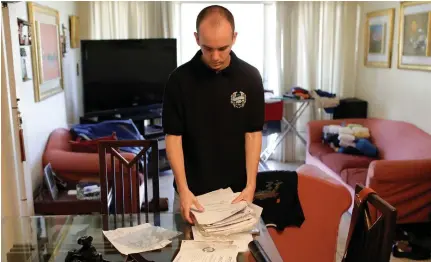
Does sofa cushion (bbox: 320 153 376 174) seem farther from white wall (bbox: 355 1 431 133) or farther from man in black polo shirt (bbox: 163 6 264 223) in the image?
man in black polo shirt (bbox: 163 6 264 223)

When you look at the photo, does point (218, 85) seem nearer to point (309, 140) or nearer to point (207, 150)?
point (207, 150)

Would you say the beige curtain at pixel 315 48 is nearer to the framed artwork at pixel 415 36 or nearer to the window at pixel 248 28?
the window at pixel 248 28

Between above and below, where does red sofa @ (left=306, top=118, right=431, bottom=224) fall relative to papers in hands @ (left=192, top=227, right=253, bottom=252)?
below

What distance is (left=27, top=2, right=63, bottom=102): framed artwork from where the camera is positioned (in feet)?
10.9

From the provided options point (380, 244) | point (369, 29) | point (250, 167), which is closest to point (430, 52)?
point (369, 29)

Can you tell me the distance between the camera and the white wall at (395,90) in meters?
3.86

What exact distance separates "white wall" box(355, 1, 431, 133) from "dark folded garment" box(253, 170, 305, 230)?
7.80 feet

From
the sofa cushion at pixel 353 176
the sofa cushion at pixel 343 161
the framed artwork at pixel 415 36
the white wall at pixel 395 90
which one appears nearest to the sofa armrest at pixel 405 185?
the sofa cushion at pixel 353 176

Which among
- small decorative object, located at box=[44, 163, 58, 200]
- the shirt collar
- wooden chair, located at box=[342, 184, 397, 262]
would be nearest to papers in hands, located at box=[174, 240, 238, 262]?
wooden chair, located at box=[342, 184, 397, 262]

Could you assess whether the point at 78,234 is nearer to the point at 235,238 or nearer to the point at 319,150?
the point at 235,238

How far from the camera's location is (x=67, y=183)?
334 cm

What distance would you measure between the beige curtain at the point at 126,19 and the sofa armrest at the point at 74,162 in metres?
2.09

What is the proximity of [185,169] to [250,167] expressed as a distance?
28cm

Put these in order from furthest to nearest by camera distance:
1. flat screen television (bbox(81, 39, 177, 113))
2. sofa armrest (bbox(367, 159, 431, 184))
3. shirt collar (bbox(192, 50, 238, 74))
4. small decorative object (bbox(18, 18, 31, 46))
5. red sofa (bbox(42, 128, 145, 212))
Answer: flat screen television (bbox(81, 39, 177, 113)) < red sofa (bbox(42, 128, 145, 212)) < sofa armrest (bbox(367, 159, 431, 184)) < small decorative object (bbox(18, 18, 31, 46)) < shirt collar (bbox(192, 50, 238, 74))
